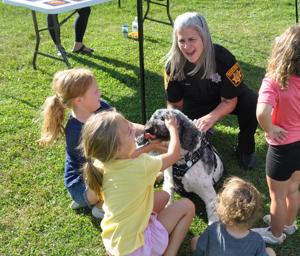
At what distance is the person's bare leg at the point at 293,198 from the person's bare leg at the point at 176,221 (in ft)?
2.30

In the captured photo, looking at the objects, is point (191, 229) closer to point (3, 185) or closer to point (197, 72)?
point (197, 72)

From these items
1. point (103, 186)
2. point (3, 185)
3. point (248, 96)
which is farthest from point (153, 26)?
point (103, 186)

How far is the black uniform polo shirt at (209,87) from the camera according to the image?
4.11m

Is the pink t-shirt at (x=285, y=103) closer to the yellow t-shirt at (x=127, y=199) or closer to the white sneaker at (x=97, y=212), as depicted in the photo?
the yellow t-shirt at (x=127, y=199)

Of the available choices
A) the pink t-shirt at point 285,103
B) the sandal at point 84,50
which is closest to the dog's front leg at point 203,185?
the pink t-shirt at point 285,103

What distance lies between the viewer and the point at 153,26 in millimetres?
8570

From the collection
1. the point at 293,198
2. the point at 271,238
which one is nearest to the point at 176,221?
the point at 271,238

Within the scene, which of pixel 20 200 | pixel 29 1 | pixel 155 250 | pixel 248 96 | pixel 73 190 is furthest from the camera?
pixel 29 1

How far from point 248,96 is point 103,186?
204 cm

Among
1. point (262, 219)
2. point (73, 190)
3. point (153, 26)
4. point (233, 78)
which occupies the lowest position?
point (153, 26)

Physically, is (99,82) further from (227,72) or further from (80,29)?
(227,72)

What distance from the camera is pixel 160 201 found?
3.37 metres

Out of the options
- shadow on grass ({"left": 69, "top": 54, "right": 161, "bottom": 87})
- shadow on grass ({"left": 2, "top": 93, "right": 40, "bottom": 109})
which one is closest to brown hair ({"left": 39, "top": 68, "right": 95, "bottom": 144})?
shadow on grass ({"left": 2, "top": 93, "right": 40, "bottom": 109})

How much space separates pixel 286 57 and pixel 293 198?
3.56ft
